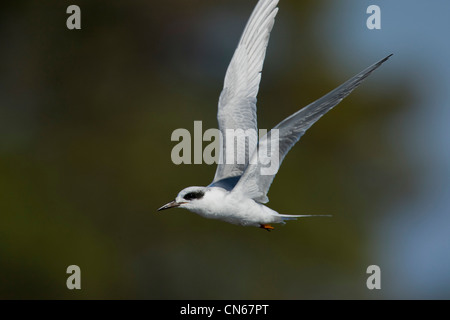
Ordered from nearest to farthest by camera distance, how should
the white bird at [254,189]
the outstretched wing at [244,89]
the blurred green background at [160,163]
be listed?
1. the white bird at [254,189]
2. the outstretched wing at [244,89]
3. the blurred green background at [160,163]

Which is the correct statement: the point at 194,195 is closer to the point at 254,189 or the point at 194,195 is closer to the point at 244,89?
the point at 254,189

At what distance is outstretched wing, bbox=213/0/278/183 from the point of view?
5672 mm

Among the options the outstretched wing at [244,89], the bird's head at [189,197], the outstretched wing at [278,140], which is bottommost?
the bird's head at [189,197]

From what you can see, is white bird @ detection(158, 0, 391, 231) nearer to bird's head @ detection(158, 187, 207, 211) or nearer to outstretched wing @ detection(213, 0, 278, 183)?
bird's head @ detection(158, 187, 207, 211)

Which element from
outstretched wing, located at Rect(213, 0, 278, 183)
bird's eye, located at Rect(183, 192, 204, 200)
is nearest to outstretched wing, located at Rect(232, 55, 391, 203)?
bird's eye, located at Rect(183, 192, 204, 200)

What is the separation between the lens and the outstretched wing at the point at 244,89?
5.67 m

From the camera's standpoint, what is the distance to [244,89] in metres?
6.18

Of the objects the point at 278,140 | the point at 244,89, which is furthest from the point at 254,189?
the point at 244,89

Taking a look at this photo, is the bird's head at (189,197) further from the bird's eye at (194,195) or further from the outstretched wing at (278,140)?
the outstretched wing at (278,140)

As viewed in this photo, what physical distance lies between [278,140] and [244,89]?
1.28 m

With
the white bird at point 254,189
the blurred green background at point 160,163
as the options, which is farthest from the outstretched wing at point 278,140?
the blurred green background at point 160,163

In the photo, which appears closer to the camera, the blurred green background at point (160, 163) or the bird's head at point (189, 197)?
the bird's head at point (189, 197)

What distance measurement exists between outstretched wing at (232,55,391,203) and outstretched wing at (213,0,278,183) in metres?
0.58

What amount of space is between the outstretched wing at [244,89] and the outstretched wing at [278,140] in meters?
0.58
